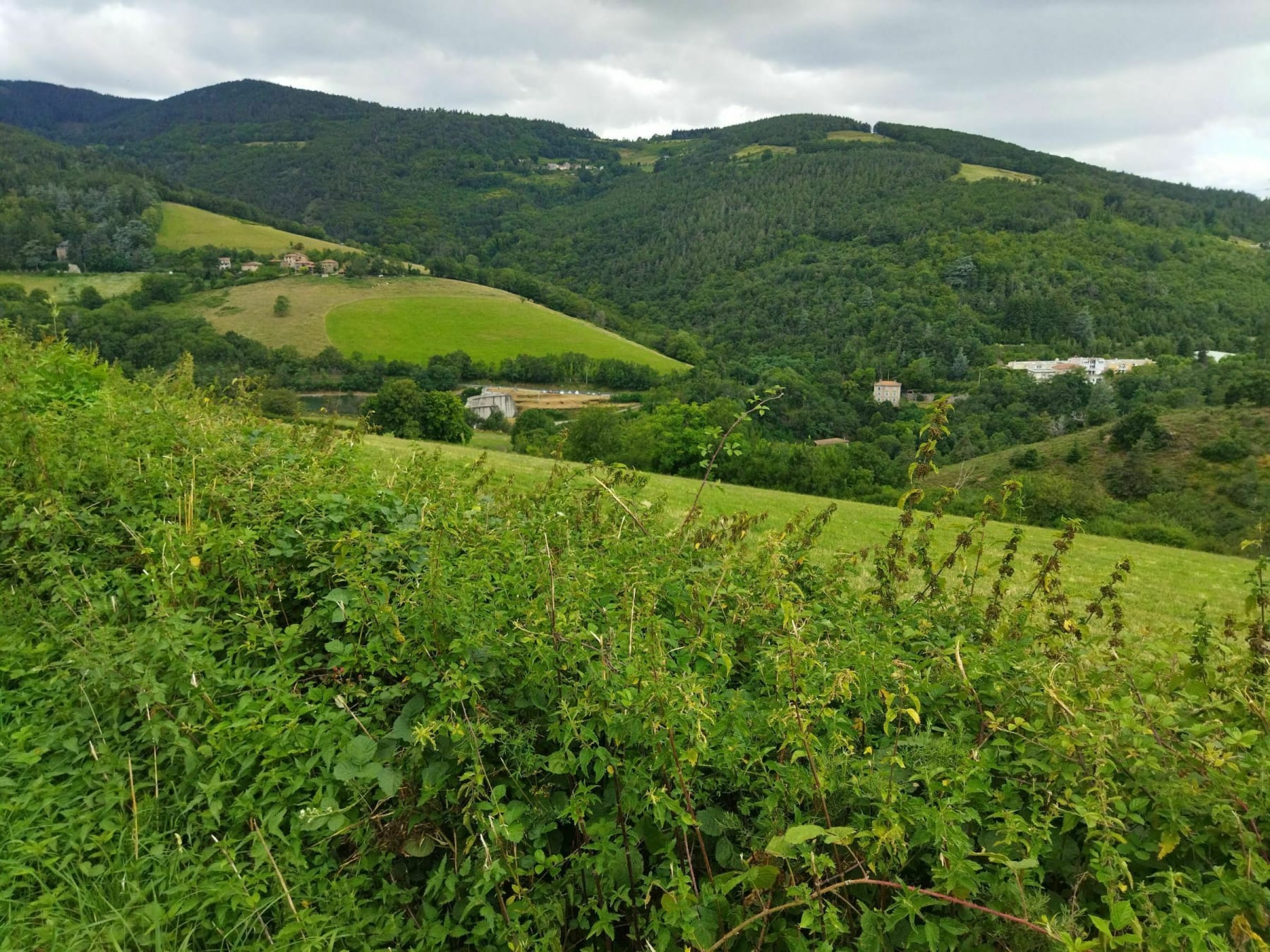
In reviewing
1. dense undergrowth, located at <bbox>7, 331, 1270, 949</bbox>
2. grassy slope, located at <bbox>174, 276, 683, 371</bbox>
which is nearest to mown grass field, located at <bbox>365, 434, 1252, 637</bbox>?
dense undergrowth, located at <bbox>7, 331, 1270, 949</bbox>

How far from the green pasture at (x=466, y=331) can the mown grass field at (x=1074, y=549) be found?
73.1m

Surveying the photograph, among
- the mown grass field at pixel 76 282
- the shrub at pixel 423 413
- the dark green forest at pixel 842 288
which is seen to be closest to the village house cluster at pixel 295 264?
the dark green forest at pixel 842 288

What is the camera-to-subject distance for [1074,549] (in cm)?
1475

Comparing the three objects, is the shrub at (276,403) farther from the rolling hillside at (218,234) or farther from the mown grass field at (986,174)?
the mown grass field at (986,174)

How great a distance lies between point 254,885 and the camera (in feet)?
6.91

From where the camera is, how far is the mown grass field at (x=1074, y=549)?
956 cm

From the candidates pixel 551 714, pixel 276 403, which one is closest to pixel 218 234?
pixel 276 403

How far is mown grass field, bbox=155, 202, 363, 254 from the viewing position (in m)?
115

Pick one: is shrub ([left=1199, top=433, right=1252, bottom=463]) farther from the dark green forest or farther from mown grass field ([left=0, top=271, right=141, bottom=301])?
mown grass field ([left=0, top=271, right=141, bottom=301])

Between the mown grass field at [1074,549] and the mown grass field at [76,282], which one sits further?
the mown grass field at [76,282]

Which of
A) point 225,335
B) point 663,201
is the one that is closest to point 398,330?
point 225,335

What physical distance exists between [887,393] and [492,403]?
174ft

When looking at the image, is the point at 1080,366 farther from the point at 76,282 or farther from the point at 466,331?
the point at 76,282

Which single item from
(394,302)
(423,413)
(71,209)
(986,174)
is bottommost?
(423,413)
